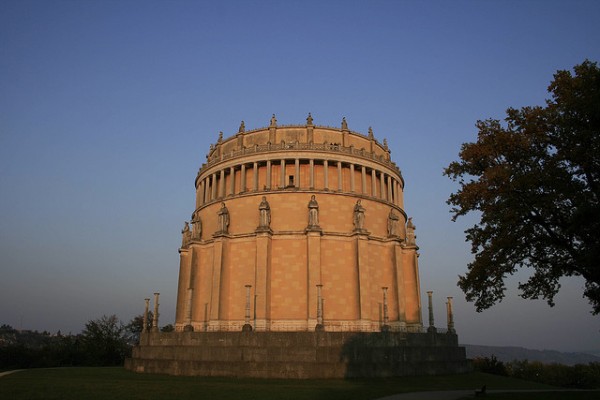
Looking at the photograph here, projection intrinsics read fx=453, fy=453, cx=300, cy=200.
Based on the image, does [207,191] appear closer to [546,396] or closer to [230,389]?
[230,389]

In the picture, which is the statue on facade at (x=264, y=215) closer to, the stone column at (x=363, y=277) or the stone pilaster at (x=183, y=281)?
the stone column at (x=363, y=277)

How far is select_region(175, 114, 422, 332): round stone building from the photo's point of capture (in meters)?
36.8

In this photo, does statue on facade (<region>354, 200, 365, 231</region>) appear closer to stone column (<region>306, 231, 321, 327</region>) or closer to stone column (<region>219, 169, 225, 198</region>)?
stone column (<region>306, 231, 321, 327</region>)

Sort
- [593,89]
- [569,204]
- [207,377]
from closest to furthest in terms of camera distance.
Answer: [593,89] → [569,204] → [207,377]

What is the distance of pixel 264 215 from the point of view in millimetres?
38250

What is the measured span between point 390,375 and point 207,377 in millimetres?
11060

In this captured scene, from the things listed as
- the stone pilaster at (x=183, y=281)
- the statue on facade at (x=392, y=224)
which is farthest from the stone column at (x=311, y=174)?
the stone pilaster at (x=183, y=281)

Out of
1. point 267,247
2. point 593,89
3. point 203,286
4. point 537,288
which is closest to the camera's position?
point 593,89

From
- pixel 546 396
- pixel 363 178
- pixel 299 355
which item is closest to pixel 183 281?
pixel 363 178

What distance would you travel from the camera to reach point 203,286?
42125 mm

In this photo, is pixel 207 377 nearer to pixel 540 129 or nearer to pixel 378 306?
pixel 378 306

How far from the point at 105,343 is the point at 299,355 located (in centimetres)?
2379

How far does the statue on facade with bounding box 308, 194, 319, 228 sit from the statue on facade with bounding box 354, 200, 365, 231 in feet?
11.4

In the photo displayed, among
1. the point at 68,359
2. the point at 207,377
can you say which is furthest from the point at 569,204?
the point at 68,359
